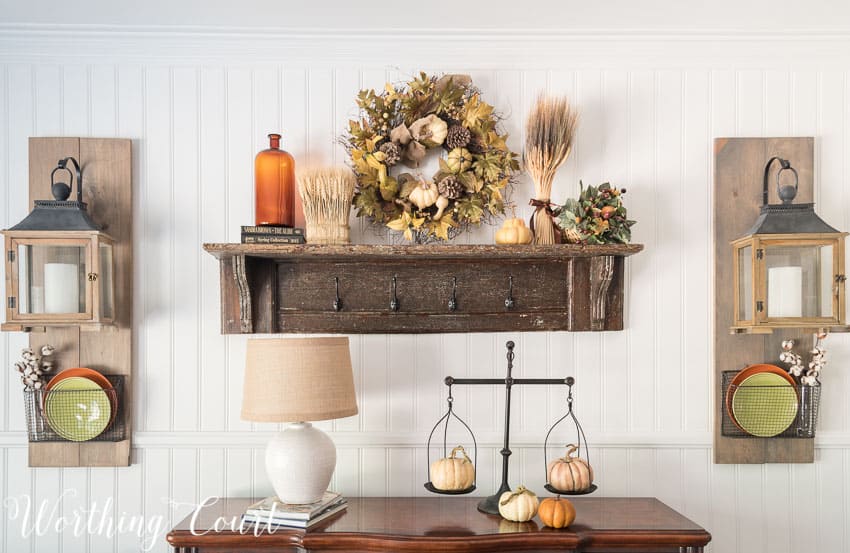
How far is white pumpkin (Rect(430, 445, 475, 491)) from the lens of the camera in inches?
84.8

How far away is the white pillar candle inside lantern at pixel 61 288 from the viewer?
2168 mm

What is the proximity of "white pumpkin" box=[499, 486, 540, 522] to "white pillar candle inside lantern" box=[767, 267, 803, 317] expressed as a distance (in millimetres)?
1008

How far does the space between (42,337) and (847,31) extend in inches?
124

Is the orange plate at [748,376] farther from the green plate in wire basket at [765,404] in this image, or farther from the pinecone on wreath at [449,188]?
the pinecone on wreath at [449,188]

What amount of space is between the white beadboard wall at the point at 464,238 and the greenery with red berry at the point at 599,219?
0.21 meters

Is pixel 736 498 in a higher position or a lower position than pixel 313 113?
lower

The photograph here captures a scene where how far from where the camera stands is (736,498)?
2.46 metres

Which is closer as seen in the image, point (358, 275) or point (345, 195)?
point (345, 195)

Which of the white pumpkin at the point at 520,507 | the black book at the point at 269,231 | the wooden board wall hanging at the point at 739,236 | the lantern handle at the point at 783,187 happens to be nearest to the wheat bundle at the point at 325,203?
the black book at the point at 269,231

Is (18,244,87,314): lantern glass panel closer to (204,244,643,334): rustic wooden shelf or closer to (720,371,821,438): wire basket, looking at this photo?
(204,244,643,334): rustic wooden shelf

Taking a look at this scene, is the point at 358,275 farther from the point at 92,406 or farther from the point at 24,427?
the point at 24,427

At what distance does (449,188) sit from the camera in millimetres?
2355

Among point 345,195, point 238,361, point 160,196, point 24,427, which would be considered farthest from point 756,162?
A: point 24,427

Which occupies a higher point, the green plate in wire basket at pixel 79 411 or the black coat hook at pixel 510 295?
the black coat hook at pixel 510 295
